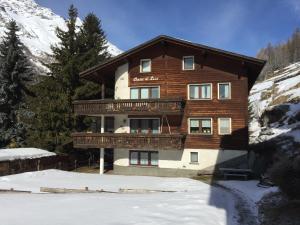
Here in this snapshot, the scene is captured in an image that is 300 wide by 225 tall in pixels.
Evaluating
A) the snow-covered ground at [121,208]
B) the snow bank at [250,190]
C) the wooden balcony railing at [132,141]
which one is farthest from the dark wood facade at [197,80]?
the snow-covered ground at [121,208]

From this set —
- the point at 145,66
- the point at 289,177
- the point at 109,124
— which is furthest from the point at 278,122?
the point at 289,177

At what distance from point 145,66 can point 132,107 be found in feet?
14.8

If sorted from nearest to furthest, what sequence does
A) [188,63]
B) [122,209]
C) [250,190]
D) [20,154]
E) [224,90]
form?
[122,209]
[250,190]
[224,90]
[20,154]
[188,63]

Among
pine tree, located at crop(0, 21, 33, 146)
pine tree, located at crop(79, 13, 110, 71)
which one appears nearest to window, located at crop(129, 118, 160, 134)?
pine tree, located at crop(79, 13, 110, 71)

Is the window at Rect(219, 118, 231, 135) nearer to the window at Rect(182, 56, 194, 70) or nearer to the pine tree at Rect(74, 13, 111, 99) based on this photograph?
the window at Rect(182, 56, 194, 70)

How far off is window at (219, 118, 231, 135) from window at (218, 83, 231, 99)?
1.90 meters

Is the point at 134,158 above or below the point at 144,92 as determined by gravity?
below

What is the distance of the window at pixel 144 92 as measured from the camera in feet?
107

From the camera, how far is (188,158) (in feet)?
101

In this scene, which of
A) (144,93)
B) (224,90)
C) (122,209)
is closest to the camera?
(122,209)

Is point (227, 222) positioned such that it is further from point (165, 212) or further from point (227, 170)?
point (227, 170)

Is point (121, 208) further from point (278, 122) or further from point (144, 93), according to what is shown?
point (278, 122)

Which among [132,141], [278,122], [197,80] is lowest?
[132,141]

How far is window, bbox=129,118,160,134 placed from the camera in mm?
32119
